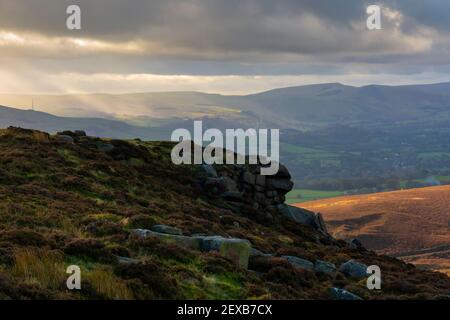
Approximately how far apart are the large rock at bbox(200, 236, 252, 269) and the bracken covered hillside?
0.05 meters

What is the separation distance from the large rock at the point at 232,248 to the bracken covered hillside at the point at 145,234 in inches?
1.8

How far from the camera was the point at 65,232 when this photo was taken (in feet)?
65.2

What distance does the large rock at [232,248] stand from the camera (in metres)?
20.9

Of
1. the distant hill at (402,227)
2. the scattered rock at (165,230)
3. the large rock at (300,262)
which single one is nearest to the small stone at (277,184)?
the large rock at (300,262)

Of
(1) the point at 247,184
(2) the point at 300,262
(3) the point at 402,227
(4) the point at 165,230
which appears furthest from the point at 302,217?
(3) the point at 402,227

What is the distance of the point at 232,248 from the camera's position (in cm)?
2106

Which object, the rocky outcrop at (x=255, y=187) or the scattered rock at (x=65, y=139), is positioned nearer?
the scattered rock at (x=65, y=139)

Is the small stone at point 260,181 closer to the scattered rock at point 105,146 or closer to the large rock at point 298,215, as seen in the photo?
the large rock at point 298,215

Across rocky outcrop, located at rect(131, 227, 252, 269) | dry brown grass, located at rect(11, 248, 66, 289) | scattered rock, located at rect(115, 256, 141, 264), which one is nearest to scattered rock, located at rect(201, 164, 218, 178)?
rocky outcrop, located at rect(131, 227, 252, 269)

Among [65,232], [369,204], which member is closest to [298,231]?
[65,232]

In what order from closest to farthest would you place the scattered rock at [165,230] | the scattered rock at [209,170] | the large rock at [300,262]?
1. the scattered rock at [165,230]
2. the large rock at [300,262]
3. the scattered rock at [209,170]

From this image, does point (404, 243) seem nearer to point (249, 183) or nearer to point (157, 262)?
point (249, 183)
